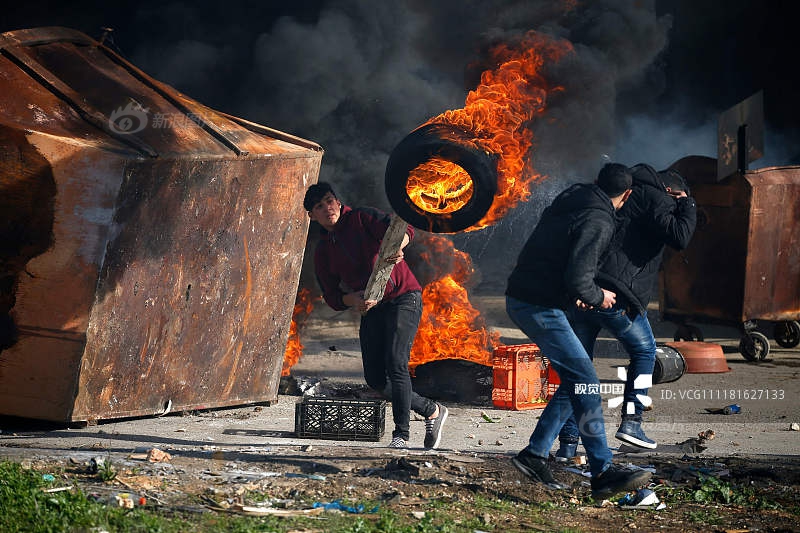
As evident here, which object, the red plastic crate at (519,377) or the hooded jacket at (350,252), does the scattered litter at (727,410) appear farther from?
the hooded jacket at (350,252)

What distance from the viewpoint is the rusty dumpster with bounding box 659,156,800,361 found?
11.2 meters

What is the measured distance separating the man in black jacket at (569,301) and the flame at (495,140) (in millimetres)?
827

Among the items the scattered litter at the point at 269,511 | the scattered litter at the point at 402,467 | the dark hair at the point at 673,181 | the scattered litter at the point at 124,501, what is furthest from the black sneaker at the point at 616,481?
the scattered litter at the point at 124,501

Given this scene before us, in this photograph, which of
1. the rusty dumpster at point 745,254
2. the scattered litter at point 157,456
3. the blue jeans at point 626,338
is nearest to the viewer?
the scattered litter at point 157,456

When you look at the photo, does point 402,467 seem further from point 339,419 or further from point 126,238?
point 126,238

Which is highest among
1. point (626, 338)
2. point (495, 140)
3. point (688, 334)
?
point (495, 140)

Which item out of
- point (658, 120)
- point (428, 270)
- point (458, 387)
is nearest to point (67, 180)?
point (458, 387)

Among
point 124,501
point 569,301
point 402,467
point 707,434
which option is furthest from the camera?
point 707,434

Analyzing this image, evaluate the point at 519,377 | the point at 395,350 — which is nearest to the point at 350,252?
the point at 395,350

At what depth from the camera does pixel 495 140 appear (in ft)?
19.6

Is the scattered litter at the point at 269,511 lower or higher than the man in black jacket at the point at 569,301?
lower

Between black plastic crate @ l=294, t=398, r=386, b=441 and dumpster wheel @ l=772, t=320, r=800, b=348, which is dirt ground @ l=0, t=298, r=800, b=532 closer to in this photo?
black plastic crate @ l=294, t=398, r=386, b=441

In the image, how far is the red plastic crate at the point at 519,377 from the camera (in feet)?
25.0

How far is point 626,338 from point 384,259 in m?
1.62
